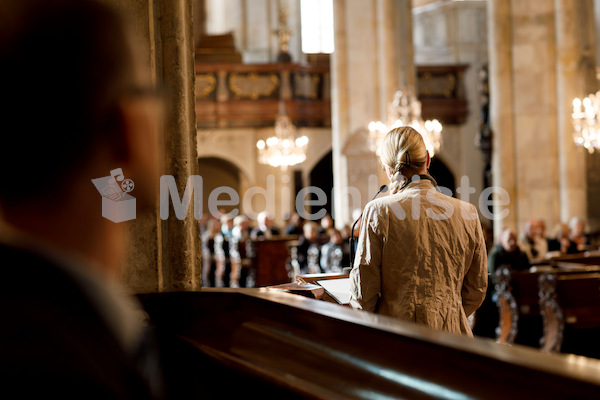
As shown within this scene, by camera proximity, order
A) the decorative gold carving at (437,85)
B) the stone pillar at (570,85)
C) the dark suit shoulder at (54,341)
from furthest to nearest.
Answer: the decorative gold carving at (437,85) → the stone pillar at (570,85) → the dark suit shoulder at (54,341)

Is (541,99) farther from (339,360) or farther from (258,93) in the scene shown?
(339,360)

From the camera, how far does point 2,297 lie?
47cm

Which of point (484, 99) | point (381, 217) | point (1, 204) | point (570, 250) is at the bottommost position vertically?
point (570, 250)

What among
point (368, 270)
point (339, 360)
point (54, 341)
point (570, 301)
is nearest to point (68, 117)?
point (54, 341)

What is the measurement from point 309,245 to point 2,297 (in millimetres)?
11638

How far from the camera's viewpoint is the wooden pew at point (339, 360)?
2.95 feet

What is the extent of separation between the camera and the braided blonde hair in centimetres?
249

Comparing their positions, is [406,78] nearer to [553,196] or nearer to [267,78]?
[553,196]

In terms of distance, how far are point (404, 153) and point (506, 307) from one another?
225 inches

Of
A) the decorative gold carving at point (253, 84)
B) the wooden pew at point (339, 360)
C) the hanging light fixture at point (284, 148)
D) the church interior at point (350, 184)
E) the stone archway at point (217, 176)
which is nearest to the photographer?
the wooden pew at point (339, 360)

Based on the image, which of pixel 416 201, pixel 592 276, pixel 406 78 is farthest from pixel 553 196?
pixel 416 201

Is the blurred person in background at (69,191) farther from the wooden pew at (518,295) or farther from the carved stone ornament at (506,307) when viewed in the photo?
the carved stone ornament at (506,307)

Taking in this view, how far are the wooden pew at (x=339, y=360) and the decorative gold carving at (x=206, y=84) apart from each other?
679 inches

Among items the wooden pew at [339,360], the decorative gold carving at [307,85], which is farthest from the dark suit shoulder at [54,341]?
the decorative gold carving at [307,85]
